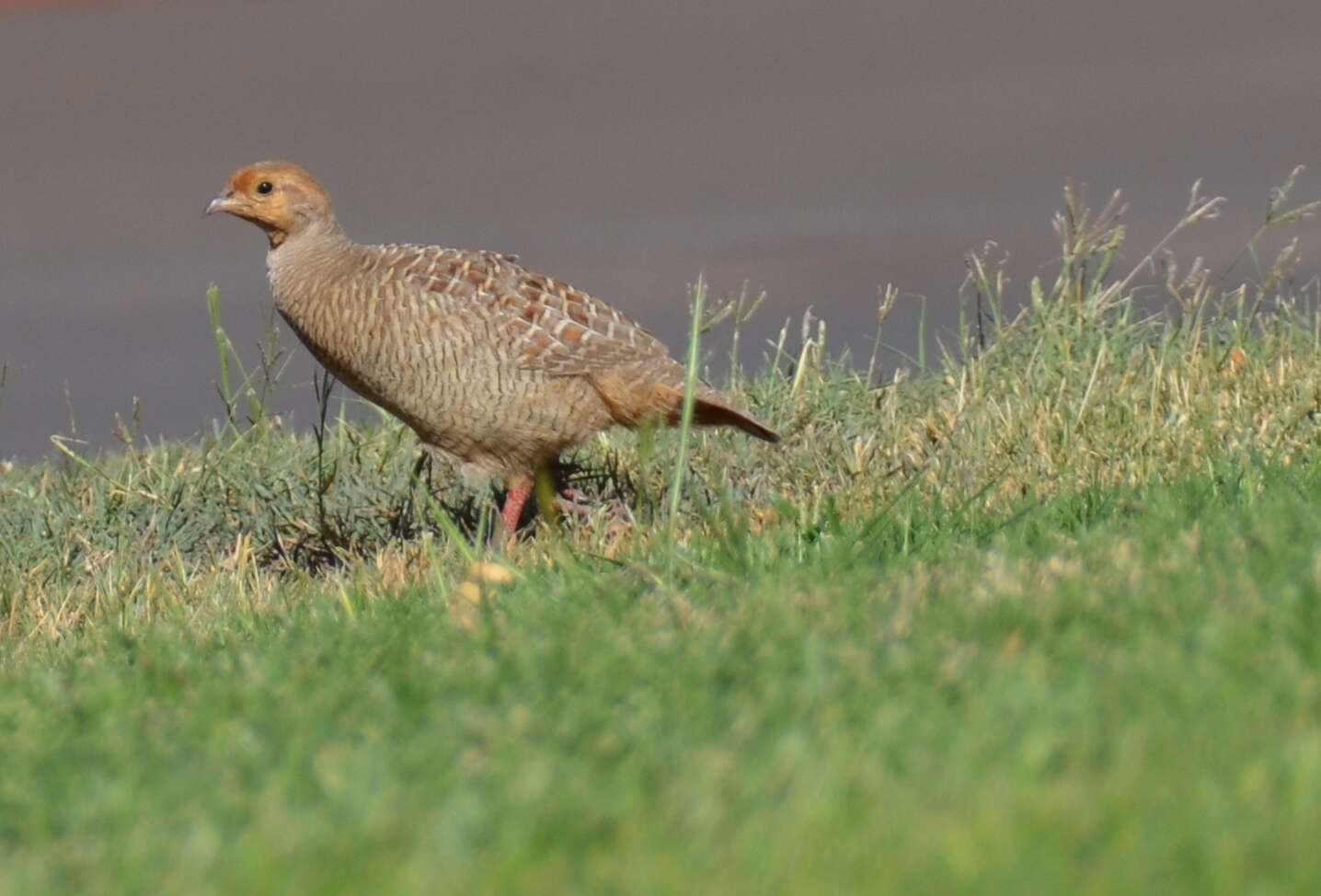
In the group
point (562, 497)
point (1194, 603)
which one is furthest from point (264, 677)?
point (562, 497)

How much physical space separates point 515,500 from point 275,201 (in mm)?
1572

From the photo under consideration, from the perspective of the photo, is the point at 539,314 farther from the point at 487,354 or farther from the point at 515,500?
the point at 515,500

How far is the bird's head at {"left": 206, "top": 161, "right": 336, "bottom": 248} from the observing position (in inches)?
296

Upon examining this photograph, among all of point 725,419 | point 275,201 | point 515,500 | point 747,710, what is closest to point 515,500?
point 515,500

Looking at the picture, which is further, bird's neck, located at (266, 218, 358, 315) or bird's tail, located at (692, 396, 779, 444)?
bird's neck, located at (266, 218, 358, 315)

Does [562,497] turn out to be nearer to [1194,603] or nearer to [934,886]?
[1194,603]

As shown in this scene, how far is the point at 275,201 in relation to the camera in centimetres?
754

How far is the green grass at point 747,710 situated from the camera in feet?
7.54

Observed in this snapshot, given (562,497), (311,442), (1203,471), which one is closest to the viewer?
(1203,471)

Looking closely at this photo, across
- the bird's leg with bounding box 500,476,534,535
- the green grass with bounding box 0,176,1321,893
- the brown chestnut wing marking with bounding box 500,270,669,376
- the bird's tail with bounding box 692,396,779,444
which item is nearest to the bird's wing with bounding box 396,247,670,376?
the brown chestnut wing marking with bounding box 500,270,669,376

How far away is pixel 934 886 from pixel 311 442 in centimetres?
663

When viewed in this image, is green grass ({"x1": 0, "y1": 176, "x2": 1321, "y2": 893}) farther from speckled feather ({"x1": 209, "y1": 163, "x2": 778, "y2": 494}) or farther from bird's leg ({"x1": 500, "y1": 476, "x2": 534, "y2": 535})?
bird's leg ({"x1": 500, "y1": 476, "x2": 534, "y2": 535})

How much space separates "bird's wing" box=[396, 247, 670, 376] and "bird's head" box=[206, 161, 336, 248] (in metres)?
0.65

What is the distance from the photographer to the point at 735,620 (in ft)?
11.6
